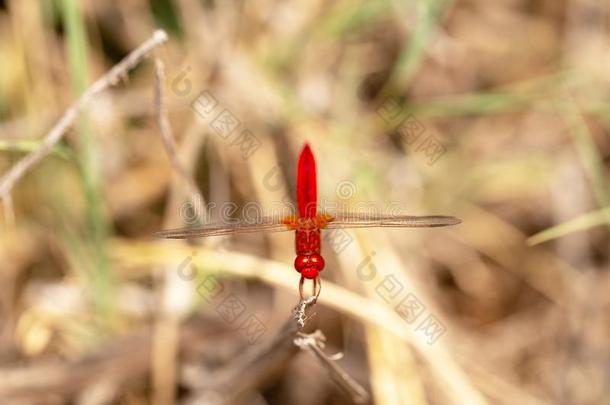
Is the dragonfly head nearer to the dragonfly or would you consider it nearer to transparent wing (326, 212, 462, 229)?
the dragonfly

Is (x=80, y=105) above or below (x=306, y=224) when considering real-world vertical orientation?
above

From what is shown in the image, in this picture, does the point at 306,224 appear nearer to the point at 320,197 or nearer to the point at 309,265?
the point at 309,265

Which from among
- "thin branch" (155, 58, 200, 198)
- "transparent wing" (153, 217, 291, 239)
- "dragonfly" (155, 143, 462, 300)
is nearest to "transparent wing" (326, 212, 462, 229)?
"dragonfly" (155, 143, 462, 300)

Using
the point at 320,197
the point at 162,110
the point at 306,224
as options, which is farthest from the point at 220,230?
the point at 320,197

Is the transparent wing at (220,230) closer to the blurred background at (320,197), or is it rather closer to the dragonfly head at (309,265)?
the dragonfly head at (309,265)

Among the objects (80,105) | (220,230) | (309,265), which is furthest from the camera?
(80,105)

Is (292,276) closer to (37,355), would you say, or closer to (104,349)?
(104,349)

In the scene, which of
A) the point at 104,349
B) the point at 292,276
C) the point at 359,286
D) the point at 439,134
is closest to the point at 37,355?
the point at 104,349
